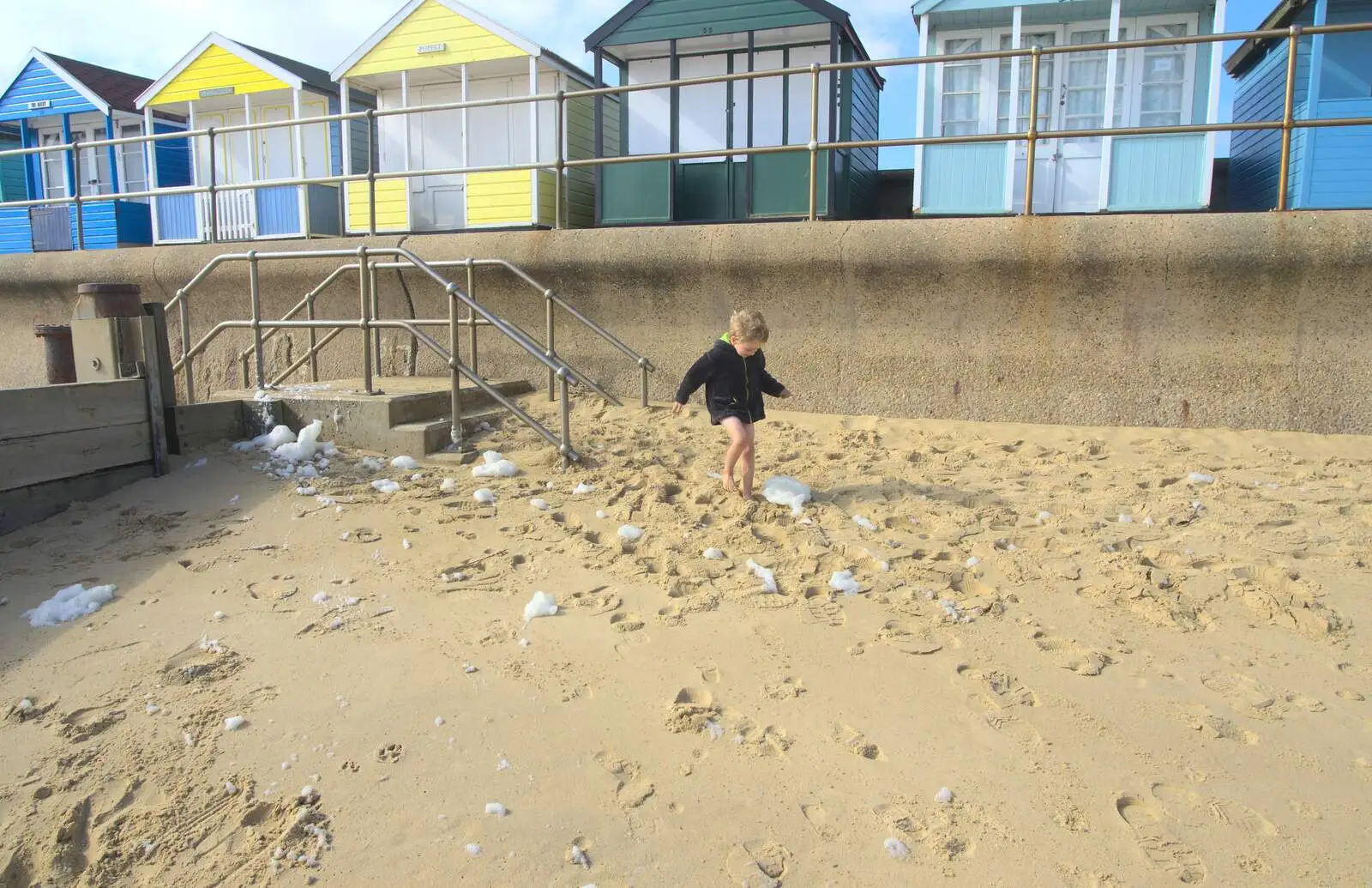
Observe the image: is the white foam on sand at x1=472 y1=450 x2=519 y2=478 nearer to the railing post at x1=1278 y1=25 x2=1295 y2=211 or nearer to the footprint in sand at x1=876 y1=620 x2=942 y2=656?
the footprint in sand at x1=876 y1=620 x2=942 y2=656

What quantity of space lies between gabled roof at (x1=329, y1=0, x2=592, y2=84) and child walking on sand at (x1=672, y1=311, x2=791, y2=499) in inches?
346

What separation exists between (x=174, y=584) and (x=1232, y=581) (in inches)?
191

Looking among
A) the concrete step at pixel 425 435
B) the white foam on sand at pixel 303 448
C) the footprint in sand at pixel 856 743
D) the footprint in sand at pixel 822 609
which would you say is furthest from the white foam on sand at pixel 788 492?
the white foam on sand at pixel 303 448

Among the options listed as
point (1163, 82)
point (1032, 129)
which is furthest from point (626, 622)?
point (1163, 82)

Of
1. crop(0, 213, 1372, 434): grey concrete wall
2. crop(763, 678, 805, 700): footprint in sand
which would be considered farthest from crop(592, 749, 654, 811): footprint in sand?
crop(0, 213, 1372, 434): grey concrete wall

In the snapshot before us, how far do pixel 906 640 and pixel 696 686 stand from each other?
88 centimetres

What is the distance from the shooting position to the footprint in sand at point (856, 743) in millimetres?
2875

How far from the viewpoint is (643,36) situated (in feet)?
34.9

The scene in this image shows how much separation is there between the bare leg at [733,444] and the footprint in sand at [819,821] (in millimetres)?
2694

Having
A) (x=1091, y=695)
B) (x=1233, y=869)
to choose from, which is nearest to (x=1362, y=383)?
(x=1091, y=695)

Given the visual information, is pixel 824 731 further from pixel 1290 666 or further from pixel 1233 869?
pixel 1290 666

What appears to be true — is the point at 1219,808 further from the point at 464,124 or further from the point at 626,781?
the point at 464,124

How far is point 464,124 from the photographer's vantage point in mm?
12570

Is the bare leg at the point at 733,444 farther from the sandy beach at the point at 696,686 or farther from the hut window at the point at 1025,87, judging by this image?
the hut window at the point at 1025,87
